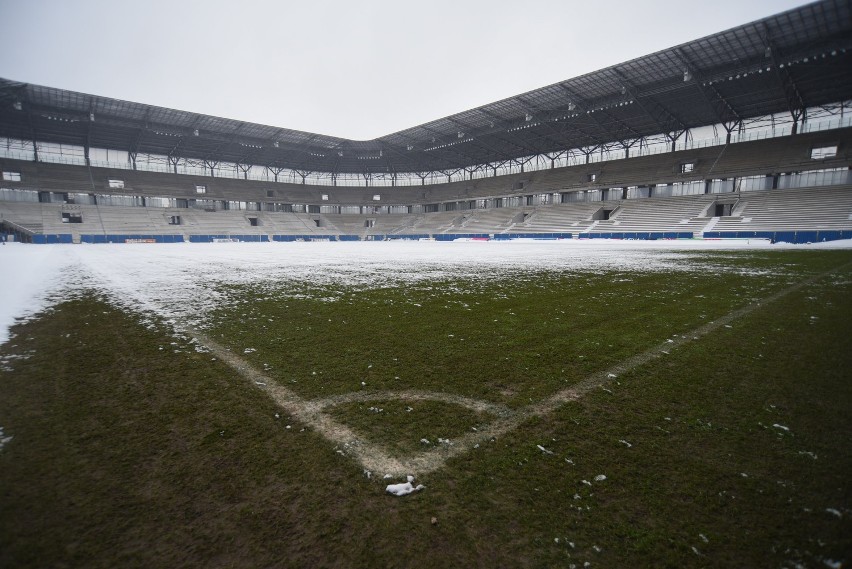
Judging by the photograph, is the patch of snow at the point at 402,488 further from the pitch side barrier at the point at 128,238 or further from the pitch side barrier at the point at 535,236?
the pitch side barrier at the point at 128,238

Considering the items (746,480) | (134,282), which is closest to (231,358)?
(746,480)

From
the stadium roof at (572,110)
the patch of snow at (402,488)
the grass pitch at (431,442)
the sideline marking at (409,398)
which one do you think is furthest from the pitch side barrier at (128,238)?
the patch of snow at (402,488)

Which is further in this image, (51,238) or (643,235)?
(51,238)

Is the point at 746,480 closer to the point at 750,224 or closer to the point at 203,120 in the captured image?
the point at 750,224

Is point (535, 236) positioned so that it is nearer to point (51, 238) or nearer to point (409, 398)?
point (409, 398)

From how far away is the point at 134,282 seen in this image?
8.22 m

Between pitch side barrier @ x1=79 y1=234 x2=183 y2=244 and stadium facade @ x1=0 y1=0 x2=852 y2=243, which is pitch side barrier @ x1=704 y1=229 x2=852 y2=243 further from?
pitch side barrier @ x1=79 y1=234 x2=183 y2=244

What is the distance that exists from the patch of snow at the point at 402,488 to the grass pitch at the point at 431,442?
0.03m

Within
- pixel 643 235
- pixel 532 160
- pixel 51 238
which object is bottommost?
pixel 643 235

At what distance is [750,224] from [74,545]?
47.0 m

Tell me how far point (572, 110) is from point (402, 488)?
50626 mm

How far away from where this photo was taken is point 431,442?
2035mm

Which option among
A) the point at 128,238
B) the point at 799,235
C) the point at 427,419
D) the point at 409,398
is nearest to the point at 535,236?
the point at 799,235

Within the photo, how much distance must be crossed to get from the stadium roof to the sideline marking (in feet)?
130
